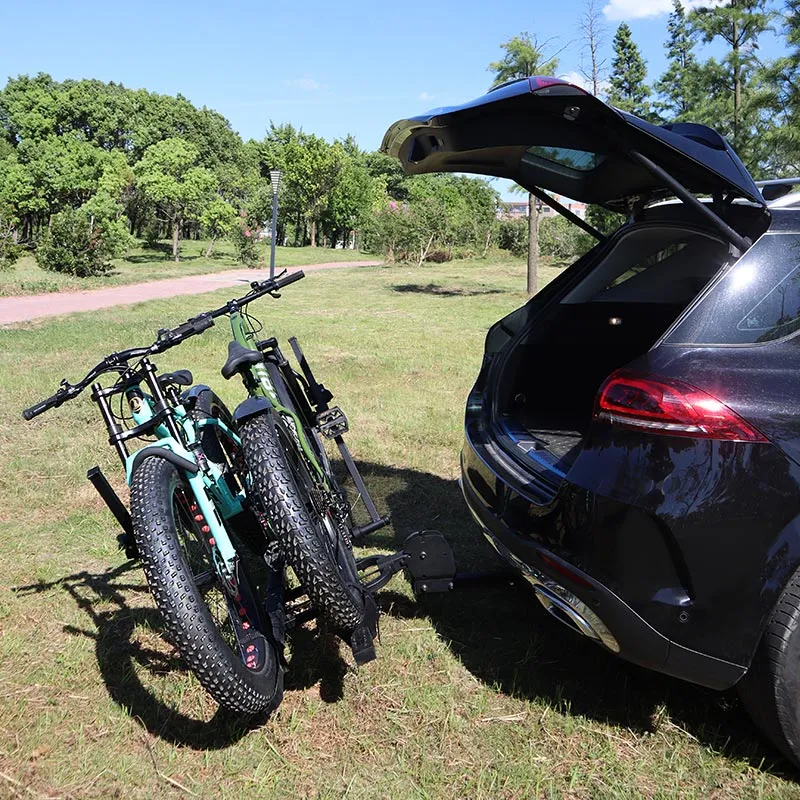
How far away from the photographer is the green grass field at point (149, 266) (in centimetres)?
1984

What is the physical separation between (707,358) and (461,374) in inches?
257

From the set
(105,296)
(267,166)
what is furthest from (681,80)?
(267,166)

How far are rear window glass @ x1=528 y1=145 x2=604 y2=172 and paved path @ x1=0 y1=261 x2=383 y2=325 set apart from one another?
40.5ft

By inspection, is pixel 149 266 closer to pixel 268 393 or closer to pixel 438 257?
pixel 438 257

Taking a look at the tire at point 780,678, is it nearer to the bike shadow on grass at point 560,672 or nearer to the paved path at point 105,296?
the bike shadow on grass at point 560,672

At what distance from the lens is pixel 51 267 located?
75.2ft

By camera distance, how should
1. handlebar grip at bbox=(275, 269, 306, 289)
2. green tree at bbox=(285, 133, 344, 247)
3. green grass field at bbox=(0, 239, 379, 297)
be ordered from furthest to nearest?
green tree at bbox=(285, 133, 344, 247), green grass field at bbox=(0, 239, 379, 297), handlebar grip at bbox=(275, 269, 306, 289)

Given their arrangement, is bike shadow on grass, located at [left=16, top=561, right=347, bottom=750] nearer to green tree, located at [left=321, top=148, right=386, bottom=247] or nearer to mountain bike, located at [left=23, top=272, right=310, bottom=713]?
mountain bike, located at [left=23, top=272, right=310, bottom=713]

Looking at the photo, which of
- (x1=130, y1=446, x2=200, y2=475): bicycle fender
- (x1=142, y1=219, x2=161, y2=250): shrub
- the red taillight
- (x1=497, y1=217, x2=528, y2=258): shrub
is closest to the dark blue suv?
the red taillight

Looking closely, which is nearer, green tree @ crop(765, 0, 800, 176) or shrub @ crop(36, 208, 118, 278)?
green tree @ crop(765, 0, 800, 176)

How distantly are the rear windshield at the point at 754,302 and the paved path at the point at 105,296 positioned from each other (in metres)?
13.2

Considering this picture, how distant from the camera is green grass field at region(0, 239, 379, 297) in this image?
19.8 metres

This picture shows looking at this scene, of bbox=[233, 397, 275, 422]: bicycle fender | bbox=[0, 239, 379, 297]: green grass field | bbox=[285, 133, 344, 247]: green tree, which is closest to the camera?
bbox=[233, 397, 275, 422]: bicycle fender

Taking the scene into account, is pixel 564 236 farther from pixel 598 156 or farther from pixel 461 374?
pixel 598 156
